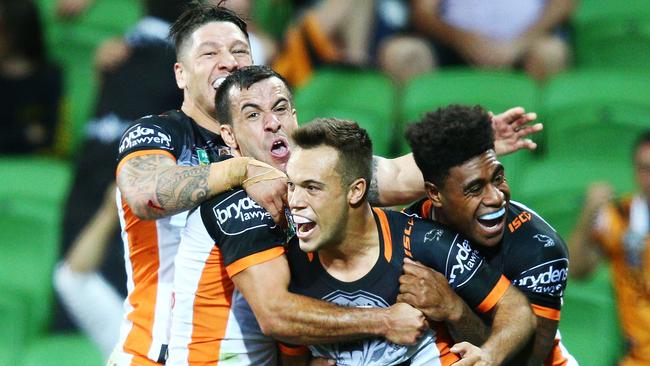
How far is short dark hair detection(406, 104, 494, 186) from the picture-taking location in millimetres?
4023

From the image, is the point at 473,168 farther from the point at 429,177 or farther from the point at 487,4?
the point at 487,4

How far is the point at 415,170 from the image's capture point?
4.53 m

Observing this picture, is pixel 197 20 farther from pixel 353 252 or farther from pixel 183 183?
pixel 353 252

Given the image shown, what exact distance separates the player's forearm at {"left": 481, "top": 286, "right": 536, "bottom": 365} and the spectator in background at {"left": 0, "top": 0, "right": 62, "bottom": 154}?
15.1ft

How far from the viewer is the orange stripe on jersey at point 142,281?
4297mm

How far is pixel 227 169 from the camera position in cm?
386

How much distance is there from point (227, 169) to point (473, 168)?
87 cm

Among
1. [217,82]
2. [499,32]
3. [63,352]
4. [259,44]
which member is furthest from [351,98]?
[217,82]

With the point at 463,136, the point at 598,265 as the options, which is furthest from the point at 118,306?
the point at 463,136

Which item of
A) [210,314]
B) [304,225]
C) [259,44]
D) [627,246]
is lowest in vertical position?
[627,246]

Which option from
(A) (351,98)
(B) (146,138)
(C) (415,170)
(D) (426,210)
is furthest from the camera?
(A) (351,98)

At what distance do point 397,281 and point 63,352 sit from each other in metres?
3.37

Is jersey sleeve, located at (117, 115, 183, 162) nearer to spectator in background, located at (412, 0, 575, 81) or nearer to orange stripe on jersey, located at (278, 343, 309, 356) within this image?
orange stripe on jersey, located at (278, 343, 309, 356)

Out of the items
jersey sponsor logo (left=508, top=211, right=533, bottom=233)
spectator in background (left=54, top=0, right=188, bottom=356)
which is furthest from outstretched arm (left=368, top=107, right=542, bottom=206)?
spectator in background (left=54, top=0, right=188, bottom=356)
